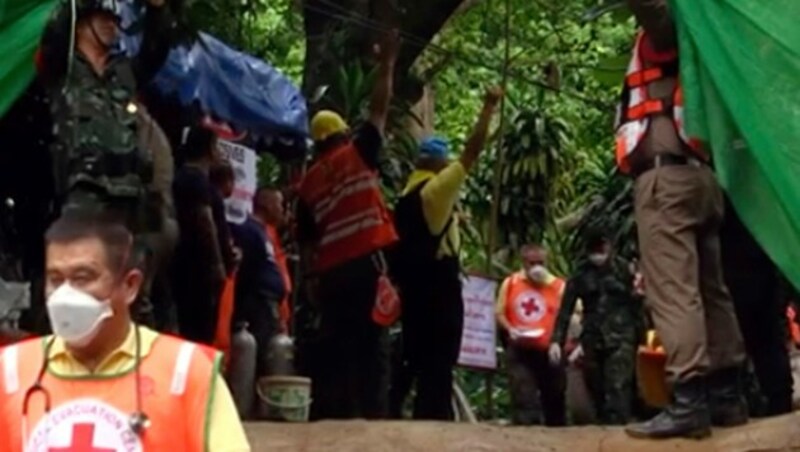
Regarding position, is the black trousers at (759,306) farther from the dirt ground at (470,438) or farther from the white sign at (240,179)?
the white sign at (240,179)

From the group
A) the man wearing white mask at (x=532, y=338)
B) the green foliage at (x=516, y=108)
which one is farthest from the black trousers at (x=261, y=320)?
the man wearing white mask at (x=532, y=338)

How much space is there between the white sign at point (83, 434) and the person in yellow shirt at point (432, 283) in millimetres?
5810

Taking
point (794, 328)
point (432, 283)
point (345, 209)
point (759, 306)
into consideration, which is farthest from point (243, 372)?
point (794, 328)

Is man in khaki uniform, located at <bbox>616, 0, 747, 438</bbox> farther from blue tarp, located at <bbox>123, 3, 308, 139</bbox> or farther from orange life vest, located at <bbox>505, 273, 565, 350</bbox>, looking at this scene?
orange life vest, located at <bbox>505, 273, 565, 350</bbox>

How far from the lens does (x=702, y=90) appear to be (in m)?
7.81

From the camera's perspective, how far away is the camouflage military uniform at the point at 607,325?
11.2 meters

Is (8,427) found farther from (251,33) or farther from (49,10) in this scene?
(251,33)

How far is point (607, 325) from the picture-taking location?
11.3 m

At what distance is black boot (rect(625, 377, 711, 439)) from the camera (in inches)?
301

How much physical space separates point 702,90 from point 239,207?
126 inches

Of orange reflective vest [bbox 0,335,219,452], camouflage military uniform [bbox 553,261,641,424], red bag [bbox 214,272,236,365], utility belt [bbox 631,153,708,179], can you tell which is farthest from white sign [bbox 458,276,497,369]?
orange reflective vest [bbox 0,335,219,452]

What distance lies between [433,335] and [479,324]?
2.46 meters

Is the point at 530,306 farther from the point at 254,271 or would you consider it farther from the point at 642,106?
the point at 642,106

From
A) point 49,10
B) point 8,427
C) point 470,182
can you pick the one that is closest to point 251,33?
point 470,182
